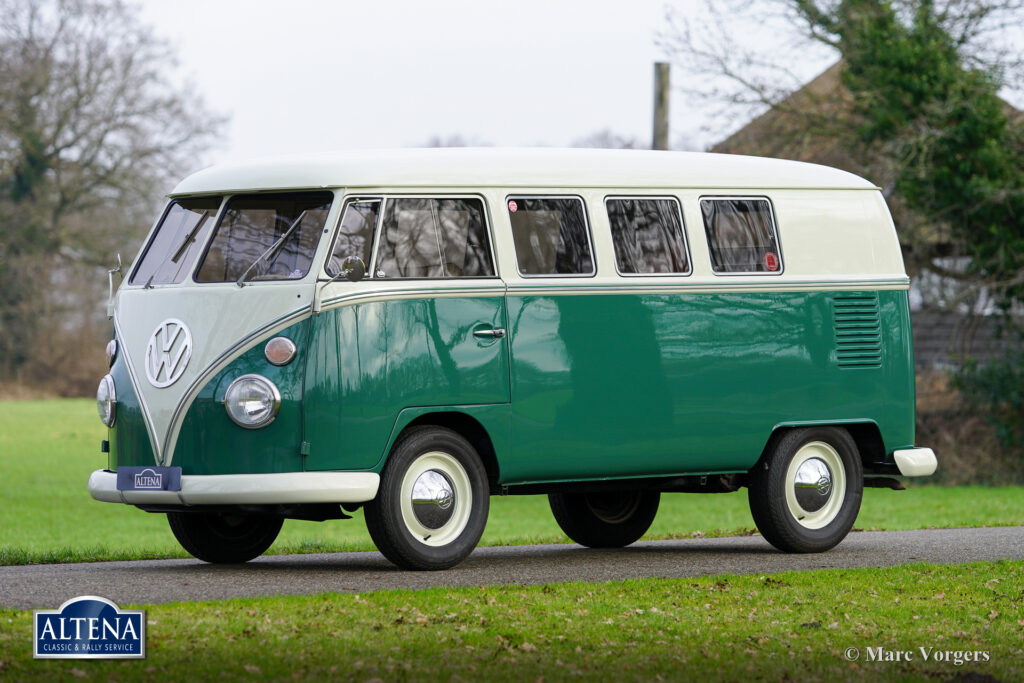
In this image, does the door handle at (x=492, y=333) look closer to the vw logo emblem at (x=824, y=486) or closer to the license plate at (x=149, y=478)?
the license plate at (x=149, y=478)

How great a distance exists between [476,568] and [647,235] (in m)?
2.62

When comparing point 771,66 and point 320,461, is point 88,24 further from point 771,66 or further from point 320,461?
point 320,461

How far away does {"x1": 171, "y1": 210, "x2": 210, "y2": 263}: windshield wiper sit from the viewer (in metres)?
11.0

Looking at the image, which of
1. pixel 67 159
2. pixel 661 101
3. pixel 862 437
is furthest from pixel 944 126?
pixel 67 159

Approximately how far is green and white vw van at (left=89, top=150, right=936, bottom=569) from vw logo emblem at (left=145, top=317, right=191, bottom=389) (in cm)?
2

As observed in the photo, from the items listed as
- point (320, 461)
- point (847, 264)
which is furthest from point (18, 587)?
point (847, 264)

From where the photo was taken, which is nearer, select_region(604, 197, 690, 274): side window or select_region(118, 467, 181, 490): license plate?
select_region(118, 467, 181, 490): license plate

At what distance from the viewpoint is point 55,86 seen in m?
49.4

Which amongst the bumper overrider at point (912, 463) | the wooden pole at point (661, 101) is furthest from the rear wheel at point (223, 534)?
the wooden pole at point (661, 101)

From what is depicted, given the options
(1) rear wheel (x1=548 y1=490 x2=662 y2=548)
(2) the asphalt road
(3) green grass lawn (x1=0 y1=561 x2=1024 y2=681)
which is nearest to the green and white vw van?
(2) the asphalt road

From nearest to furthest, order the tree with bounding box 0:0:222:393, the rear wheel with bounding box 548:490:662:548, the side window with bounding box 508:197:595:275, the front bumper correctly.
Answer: the front bumper, the side window with bounding box 508:197:595:275, the rear wheel with bounding box 548:490:662:548, the tree with bounding box 0:0:222:393

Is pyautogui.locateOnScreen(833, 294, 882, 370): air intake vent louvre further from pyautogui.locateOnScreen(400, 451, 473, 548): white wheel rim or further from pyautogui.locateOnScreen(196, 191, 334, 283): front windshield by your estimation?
pyautogui.locateOnScreen(196, 191, 334, 283): front windshield

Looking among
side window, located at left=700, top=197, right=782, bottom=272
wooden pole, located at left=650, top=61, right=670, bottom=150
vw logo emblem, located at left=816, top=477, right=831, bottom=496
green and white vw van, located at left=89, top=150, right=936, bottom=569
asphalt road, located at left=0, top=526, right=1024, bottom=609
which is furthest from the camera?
wooden pole, located at left=650, top=61, right=670, bottom=150

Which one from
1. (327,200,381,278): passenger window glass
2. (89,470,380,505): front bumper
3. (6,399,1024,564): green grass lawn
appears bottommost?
(6,399,1024,564): green grass lawn
